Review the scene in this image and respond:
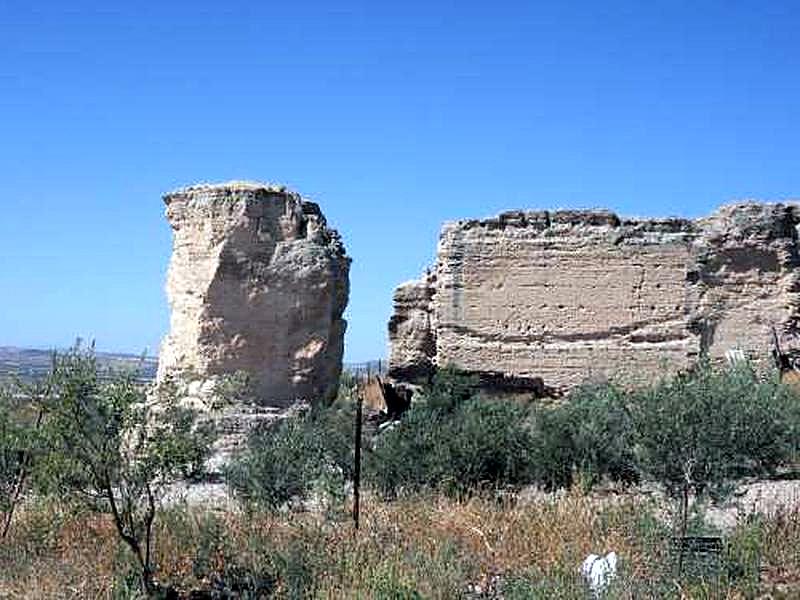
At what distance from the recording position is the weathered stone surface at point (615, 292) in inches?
701

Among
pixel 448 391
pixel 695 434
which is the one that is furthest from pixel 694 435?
pixel 448 391

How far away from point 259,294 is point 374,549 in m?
9.16

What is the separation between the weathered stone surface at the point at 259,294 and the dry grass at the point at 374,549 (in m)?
7.16

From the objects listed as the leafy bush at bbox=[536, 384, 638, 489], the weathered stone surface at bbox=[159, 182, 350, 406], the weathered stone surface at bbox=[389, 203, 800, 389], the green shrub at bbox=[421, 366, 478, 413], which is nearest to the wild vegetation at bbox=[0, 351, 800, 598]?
the leafy bush at bbox=[536, 384, 638, 489]

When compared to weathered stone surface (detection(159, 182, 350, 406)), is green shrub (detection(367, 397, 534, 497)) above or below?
below

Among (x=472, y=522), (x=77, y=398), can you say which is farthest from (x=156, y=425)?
(x=472, y=522)

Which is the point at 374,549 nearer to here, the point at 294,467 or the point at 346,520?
the point at 346,520

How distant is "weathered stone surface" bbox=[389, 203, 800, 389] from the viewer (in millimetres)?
17797

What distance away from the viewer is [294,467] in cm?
1052

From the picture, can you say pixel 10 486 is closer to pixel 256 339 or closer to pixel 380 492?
pixel 380 492

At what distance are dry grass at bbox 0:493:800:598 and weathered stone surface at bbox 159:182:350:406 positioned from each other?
716 centimetres

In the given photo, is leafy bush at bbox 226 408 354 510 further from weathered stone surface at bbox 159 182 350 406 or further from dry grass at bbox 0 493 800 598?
weathered stone surface at bbox 159 182 350 406

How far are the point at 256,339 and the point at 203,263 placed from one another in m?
1.50

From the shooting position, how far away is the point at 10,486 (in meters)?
9.23
